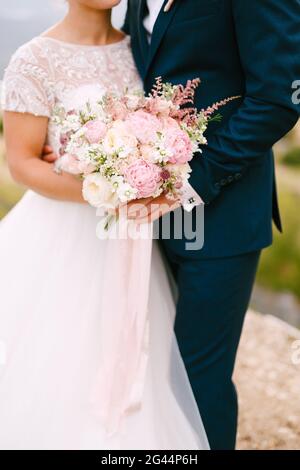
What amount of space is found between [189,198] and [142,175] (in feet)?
0.97

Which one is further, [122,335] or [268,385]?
[268,385]

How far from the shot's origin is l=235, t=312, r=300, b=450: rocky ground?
284 cm

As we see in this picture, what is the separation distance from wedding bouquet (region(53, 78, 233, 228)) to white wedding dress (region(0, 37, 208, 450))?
0.98ft

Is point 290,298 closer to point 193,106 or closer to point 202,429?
point 202,429

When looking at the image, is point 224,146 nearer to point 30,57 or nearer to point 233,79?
point 233,79

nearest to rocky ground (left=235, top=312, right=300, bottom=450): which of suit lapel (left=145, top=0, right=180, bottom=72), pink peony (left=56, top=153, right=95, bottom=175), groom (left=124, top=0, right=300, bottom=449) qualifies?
Answer: groom (left=124, top=0, right=300, bottom=449)

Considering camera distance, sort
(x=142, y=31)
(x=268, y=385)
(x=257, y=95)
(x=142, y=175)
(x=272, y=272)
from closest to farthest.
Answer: (x=142, y=175) < (x=257, y=95) < (x=142, y=31) < (x=268, y=385) < (x=272, y=272)

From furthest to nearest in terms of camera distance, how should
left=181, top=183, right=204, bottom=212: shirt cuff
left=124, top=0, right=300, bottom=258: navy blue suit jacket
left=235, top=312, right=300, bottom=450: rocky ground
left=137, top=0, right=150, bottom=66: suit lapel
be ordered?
left=235, top=312, right=300, bottom=450: rocky ground → left=137, top=0, right=150, bottom=66: suit lapel → left=181, top=183, right=204, bottom=212: shirt cuff → left=124, top=0, right=300, bottom=258: navy blue suit jacket

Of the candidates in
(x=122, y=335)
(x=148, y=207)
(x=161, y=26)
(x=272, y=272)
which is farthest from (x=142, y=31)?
(x=272, y=272)

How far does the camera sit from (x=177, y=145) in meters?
1.59

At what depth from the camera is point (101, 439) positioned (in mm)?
1984

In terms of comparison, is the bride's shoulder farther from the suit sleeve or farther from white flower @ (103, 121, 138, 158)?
the suit sleeve

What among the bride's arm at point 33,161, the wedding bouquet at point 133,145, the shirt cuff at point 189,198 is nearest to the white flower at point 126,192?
the wedding bouquet at point 133,145
